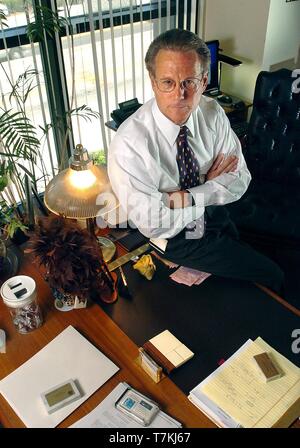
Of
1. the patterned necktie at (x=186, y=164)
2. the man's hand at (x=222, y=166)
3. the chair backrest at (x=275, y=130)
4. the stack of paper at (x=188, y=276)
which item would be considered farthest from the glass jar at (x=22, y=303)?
the chair backrest at (x=275, y=130)

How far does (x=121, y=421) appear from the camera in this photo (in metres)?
1.18

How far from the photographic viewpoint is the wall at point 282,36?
106 inches

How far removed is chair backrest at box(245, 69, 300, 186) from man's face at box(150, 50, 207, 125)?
2.98 ft

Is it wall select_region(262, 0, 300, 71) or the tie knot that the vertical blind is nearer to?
wall select_region(262, 0, 300, 71)

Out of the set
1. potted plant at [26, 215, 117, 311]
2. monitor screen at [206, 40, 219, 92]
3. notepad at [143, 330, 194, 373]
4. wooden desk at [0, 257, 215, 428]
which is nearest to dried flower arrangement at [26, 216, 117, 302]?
potted plant at [26, 215, 117, 311]

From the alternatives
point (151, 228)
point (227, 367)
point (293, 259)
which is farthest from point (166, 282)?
point (293, 259)

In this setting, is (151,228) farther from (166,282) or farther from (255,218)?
(255,218)

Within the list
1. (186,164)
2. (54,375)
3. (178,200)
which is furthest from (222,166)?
(54,375)

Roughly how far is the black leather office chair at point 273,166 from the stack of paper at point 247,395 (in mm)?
1007

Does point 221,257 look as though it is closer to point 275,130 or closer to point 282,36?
point 275,130

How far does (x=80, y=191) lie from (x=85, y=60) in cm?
125

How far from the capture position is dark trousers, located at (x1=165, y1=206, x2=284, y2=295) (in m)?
1.72

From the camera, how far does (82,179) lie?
1.48 meters

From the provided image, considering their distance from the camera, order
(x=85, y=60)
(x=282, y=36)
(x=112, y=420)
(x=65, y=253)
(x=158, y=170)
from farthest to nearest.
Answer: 1. (x=282, y=36)
2. (x=85, y=60)
3. (x=158, y=170)
4. (x=65, y=253)
5. (x=112, y=420)
